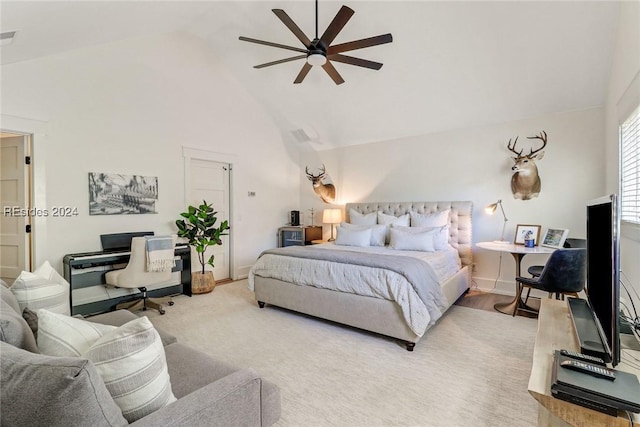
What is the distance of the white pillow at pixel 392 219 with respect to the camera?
15.3 feet

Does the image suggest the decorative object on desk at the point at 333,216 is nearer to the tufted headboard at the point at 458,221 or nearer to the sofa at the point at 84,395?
the tufted headboard at the point at 458,221

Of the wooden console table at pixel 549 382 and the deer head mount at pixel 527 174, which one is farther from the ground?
the deer head mount at pixel 527 174

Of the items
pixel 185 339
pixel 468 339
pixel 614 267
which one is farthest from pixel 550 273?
pixel 185 339

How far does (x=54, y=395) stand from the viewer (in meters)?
0.72

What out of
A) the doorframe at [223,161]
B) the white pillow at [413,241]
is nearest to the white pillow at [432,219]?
the white pillow at [413,241]

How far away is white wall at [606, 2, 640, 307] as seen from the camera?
216cm

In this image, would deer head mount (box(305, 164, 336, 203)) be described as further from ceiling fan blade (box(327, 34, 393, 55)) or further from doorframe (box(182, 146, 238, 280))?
ceiling fan blade (box(327, 34, 393, 55))

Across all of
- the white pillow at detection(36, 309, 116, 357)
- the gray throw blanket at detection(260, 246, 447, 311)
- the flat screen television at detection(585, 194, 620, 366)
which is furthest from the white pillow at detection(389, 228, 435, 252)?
the white pillow at detection(36, 309, 116, 357)

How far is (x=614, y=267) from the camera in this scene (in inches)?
42.5

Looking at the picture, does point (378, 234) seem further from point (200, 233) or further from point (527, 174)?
point (200, 233)

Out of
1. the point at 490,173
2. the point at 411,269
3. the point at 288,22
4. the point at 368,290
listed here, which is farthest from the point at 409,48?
the point at 368,290

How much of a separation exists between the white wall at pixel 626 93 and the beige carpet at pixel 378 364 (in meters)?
1.04

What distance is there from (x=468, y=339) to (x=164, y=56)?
5.33 meters

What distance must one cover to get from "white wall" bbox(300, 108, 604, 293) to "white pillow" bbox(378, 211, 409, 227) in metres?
0.53
